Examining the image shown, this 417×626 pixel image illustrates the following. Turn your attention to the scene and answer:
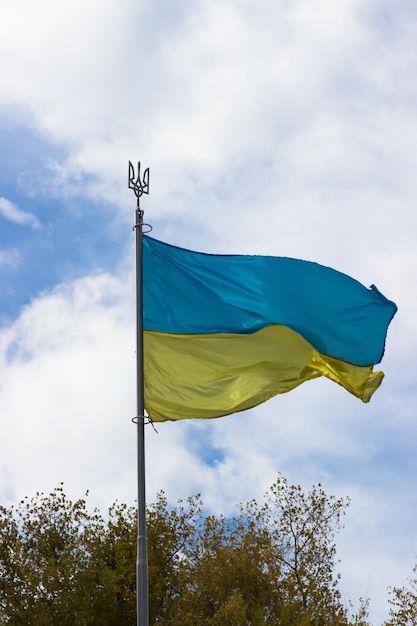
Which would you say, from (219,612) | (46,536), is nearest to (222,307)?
(219,612)

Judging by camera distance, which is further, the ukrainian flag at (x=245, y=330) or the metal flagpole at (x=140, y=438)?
the ukrainian flag at (x=245, y=330)

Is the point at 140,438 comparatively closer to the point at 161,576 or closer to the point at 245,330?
the point at 245,330

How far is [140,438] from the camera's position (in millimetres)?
14312

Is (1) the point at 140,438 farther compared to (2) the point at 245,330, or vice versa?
(2) the point at 245,330

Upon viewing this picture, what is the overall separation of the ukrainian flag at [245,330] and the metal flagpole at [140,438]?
382 millimetres

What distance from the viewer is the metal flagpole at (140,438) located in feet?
43.7

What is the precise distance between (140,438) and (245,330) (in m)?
3.27

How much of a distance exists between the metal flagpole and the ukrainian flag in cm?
38

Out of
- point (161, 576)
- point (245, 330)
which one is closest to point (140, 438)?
point (245, 330)

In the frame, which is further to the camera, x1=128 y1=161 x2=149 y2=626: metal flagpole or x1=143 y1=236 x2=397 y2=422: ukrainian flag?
x1=143 y1=236 x2=397 y2=422: ukrainian flag

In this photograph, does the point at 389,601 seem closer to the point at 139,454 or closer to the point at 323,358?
the point at 323,358

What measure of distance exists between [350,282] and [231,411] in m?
3.83

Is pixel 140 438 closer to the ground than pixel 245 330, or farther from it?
closer to the ground

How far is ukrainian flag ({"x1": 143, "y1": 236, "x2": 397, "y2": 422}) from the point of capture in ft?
50.9
